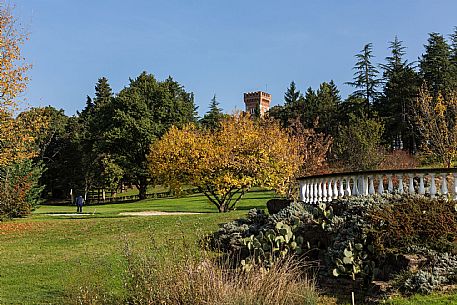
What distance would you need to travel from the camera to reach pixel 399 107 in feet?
168

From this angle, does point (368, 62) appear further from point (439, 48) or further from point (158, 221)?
point (158, 221)

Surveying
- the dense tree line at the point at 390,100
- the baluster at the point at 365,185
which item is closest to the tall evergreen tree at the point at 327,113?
the dense tree line at the point at 390,100

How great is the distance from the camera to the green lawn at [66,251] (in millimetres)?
8492

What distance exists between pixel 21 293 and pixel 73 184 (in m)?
50.2

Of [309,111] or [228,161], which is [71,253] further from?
[309,111]

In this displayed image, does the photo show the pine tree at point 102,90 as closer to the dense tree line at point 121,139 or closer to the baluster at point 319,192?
the dense tree line at point 121,139

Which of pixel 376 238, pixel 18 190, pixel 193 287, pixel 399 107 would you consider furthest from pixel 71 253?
pixel 399 107

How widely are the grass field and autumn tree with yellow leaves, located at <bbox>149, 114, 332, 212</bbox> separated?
6.10 m

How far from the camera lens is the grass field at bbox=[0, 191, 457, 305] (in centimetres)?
789

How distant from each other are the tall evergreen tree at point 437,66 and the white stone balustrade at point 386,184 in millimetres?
39700

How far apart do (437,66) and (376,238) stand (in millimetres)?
46290

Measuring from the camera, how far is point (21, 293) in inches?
350

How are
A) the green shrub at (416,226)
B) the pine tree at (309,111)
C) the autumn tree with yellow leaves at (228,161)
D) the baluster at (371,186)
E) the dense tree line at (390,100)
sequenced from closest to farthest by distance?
the green shrub at (416,226) < the baluster at (371,186) < the autumn tree with yellow leaves at (228,161) < the dense tree line at (390,100) < the pine tree at (309,111)

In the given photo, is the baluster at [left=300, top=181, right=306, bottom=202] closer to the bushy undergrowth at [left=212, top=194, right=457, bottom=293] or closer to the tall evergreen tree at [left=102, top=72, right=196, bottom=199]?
the bushy undergrowth at [left=212, top=194, right=457, bottom=293]
